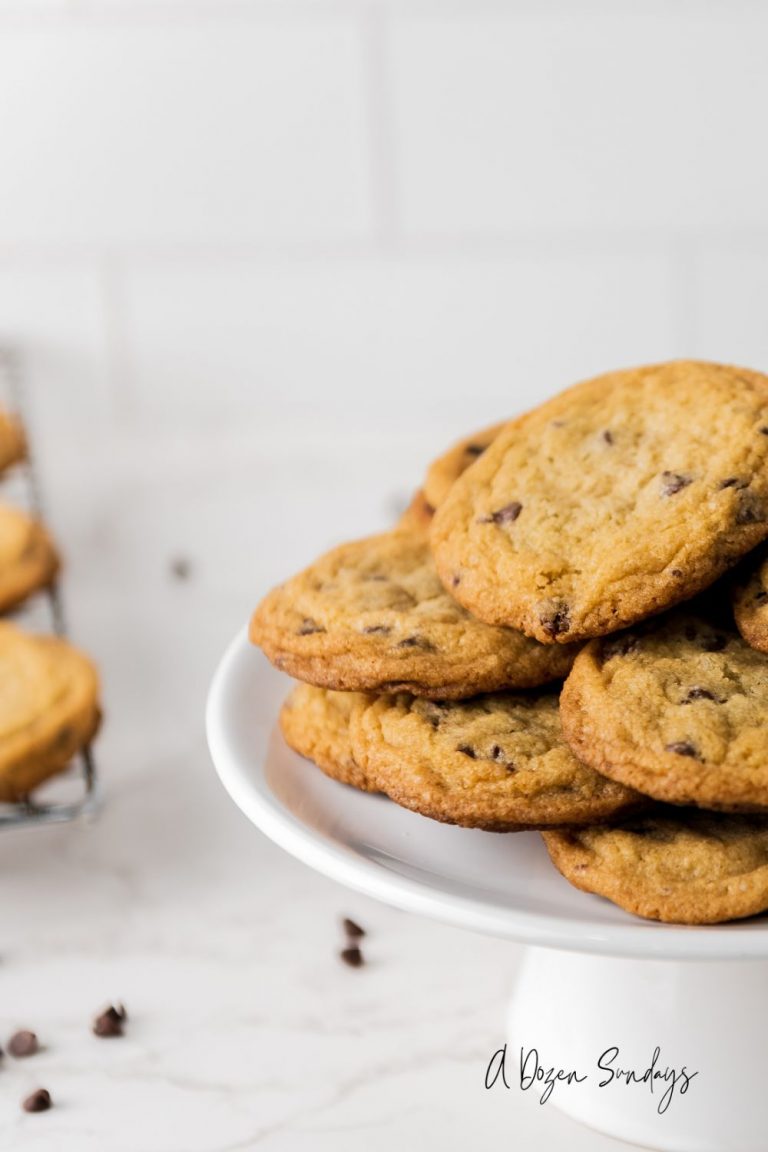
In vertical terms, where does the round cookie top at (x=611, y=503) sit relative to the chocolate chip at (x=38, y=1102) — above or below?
above

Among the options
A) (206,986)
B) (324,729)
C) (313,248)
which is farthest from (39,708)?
(313,248)

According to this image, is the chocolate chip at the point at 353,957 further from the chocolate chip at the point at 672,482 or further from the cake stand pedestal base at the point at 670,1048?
the chocolate chip at the point at 672,482

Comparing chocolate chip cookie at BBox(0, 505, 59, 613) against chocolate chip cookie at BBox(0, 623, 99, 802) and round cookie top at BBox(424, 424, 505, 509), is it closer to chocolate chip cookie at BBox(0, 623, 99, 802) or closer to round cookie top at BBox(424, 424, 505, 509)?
chocolate chip cookie at BBox(0, 623, 99, 802)

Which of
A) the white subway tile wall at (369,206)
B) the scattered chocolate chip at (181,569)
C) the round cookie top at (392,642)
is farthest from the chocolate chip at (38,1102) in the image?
the white subway tile wall at (369,206)

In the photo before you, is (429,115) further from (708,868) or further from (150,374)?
(708,868)

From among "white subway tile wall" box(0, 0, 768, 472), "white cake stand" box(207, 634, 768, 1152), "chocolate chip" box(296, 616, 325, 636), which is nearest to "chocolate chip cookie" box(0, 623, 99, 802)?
"white cake stand" box(207, 634, 768, 1152)

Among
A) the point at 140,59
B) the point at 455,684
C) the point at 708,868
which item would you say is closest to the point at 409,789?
the point at 455,684
